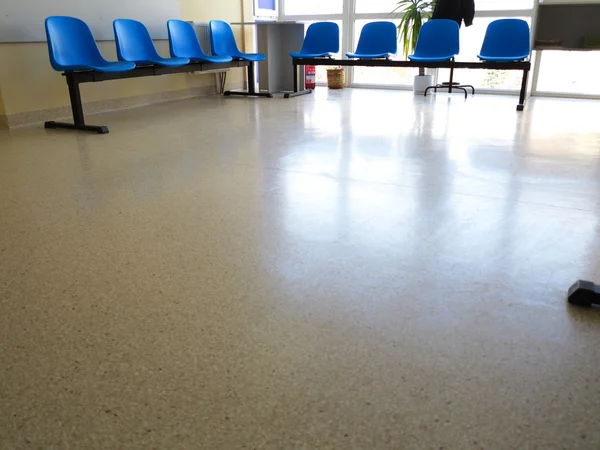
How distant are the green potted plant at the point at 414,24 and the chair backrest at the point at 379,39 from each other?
21.8 inches

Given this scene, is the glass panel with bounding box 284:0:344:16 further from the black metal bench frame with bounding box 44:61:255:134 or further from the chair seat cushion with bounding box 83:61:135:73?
the chair seat cushion with bounding box 83:61:135:73

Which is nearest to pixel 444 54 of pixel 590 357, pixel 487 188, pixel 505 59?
pixel 505 59

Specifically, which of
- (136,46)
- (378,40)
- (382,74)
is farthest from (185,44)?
(382,74)

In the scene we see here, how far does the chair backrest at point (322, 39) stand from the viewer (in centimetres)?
630

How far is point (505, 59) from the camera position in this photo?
5285 mm

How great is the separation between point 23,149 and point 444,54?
443 centimetres

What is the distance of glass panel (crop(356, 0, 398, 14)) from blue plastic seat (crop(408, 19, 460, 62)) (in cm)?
124

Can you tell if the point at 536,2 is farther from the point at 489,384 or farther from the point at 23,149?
the point at 489,384

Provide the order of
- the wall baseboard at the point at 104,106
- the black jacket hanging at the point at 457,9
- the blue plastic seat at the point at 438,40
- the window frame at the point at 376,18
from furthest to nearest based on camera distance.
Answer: the window frame at the point at 376,18 < the black jacket hanging at the point at 457,9 < the blue plastic seat at the point at 438,40 < the wall baseboard at the point at 104,106

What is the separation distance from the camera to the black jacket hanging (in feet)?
20.1

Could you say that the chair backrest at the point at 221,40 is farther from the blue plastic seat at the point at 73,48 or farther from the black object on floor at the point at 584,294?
the black object on floor at the point at 584,294

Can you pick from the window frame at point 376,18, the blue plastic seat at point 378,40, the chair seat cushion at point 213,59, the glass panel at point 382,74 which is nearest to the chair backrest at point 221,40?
the chair seat cushion at point 213,59

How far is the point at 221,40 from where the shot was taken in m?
6.00

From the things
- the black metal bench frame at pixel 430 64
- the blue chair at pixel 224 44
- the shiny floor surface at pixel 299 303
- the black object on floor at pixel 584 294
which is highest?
the blue chair at pixel 224 44
